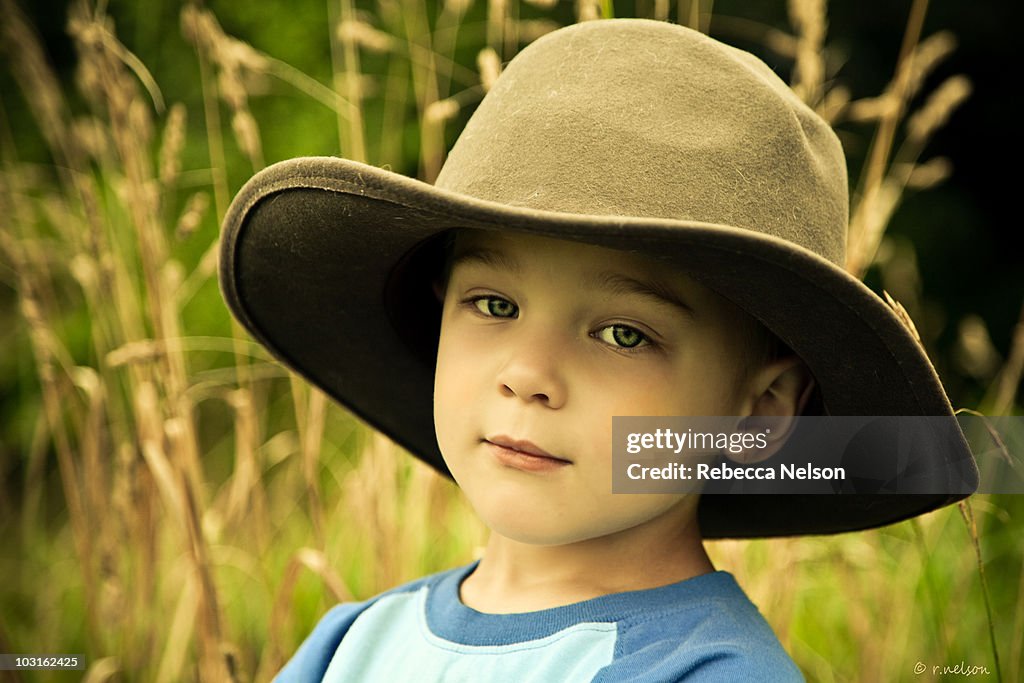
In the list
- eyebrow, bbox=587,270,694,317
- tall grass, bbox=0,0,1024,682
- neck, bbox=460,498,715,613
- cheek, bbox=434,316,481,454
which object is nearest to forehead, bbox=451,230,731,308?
eyebrow, bbox=587,270,694,317

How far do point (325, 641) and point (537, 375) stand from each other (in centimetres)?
55

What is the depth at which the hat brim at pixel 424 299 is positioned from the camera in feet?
3.67

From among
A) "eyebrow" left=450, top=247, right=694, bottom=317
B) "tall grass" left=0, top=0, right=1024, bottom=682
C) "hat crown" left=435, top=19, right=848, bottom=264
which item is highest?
"hat crown" left=435, top=19, right=848, bottom=264

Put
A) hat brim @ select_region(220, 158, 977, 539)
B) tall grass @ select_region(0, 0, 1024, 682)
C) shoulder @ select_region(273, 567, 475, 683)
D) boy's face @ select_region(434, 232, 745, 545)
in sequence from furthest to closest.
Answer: tall grass @ select_region(0, 0, 1024, 682) < shoulder @ select_region(273, 567, 475, 683) < boy's face @ select_region(434, 232, 745, 545) < hat brim @ select_region(220, 158, 977, 539)

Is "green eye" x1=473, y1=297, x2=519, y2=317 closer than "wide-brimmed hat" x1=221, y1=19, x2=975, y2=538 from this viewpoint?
No

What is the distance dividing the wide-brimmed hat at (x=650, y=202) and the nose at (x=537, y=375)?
13cm

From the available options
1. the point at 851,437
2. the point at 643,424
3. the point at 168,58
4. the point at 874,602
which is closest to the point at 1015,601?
the point at 874,602

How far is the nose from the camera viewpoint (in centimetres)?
121

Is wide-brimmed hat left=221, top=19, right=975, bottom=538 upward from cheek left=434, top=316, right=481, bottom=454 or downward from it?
A: upward

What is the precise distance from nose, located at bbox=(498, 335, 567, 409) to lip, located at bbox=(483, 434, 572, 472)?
0.05m

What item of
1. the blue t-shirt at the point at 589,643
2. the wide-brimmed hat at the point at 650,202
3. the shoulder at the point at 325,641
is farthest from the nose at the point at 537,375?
the shoulder at the point at 325,641

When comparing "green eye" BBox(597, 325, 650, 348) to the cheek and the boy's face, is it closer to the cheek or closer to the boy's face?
the boy's face

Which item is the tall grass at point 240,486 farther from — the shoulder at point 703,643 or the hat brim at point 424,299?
the shoulder at point 703,643

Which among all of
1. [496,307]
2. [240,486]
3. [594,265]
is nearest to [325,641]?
[496,307]
